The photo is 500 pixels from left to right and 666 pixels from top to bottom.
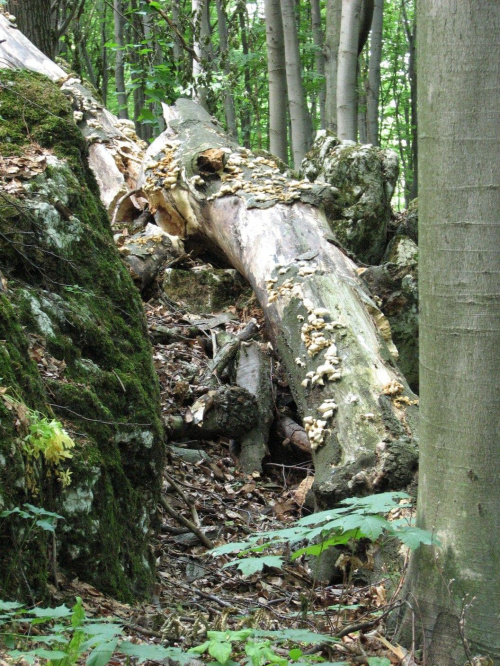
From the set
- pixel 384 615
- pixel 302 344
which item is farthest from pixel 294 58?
pixel 384 615

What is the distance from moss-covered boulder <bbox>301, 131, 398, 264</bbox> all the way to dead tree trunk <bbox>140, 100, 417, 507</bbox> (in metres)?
1.20

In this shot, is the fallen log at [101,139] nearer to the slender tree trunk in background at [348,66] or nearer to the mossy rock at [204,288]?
the mossy rock at [204,288]

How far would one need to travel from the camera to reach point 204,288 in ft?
23.2

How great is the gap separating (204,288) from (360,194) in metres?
2.23

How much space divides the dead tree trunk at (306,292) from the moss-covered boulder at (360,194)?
3.93 feet

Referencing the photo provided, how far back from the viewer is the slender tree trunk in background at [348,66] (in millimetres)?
8875

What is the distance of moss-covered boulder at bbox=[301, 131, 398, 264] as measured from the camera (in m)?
7.68

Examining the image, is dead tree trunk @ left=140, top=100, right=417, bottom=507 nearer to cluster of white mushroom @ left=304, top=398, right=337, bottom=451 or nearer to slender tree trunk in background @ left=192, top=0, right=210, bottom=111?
cluster of white mushroom @ left=304, top=398, right=337, bottom=451

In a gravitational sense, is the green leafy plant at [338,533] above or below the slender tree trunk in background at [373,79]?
below

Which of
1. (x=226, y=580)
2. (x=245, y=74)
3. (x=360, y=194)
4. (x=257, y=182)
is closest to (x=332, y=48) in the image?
(x=360, y=194)

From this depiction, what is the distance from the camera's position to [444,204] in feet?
7.64

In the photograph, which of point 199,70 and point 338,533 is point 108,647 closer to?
point 338,533

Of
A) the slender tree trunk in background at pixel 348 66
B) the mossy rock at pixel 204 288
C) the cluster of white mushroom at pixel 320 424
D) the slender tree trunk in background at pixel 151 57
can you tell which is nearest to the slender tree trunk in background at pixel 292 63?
the slender tree trunk in background at pixel 348 66

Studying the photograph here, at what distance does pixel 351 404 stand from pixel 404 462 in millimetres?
622
